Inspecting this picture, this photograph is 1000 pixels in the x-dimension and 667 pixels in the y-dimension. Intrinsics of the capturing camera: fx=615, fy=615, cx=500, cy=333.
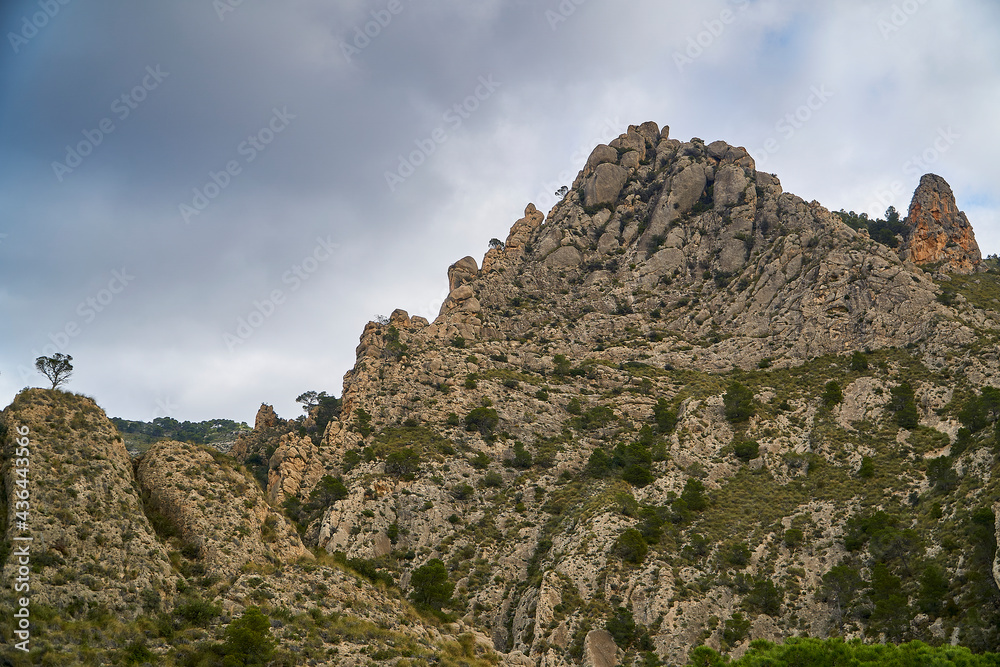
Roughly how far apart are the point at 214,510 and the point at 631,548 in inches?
1446

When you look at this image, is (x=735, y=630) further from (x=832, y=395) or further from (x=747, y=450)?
(x=832, y=395)

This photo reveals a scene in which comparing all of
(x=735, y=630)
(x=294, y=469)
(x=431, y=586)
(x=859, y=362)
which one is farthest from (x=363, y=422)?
(x=859, y=362)

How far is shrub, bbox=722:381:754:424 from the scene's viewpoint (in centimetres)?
7569

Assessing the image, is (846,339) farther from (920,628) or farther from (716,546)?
(920,628)

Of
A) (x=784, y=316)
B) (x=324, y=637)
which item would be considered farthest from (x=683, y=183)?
(x=324, y=637)

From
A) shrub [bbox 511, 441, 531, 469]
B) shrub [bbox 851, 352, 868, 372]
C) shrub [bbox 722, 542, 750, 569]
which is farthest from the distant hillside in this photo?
shrub [bbox 851, 352, 868, 372]

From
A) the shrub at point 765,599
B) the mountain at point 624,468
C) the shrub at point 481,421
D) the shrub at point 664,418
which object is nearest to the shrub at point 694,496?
the mountain at point 624,468

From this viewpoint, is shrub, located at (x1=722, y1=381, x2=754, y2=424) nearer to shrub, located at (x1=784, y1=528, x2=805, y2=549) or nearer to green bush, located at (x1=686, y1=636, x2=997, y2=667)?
shrub, located at (x1=784, y1=528, x2=805, y2=549)

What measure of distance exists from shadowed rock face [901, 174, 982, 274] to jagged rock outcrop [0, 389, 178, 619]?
114 m

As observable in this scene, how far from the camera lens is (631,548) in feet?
188

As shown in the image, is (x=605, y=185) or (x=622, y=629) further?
(x=605, y=185)

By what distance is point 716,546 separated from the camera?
57906 millimetres

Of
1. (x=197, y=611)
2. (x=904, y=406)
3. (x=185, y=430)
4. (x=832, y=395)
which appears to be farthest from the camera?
(x=185, y=430)

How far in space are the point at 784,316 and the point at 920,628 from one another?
5821cm
